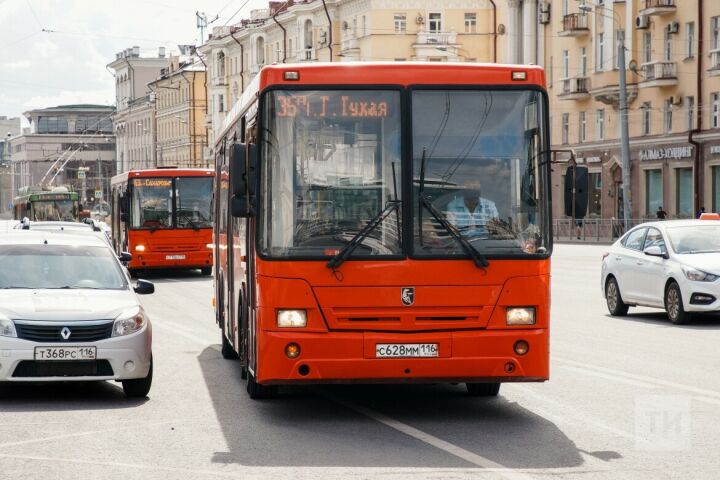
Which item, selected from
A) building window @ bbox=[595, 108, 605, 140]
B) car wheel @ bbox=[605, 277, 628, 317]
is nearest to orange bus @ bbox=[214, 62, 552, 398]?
car wheel @ bbox=[605, 277, 628, 317]

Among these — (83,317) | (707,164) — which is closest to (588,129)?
(707,164)

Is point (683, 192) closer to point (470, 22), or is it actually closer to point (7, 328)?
point (470, 22)

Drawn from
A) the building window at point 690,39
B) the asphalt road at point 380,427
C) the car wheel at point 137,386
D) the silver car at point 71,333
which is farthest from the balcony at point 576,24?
the car wheel at point 137,386

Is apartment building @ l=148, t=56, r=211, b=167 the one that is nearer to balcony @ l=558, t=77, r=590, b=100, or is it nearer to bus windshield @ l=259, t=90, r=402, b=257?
balcony @ l=558, t=77, r=590, b=100

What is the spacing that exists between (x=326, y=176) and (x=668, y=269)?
11.2 meters

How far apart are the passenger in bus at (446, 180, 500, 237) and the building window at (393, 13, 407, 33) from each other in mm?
81596

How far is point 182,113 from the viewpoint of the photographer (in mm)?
134500

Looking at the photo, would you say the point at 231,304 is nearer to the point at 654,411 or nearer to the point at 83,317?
the point at 83,317

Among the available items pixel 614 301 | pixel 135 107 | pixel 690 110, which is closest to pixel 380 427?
pixel 614 301

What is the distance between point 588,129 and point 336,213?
61.4m

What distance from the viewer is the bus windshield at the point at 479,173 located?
10867 mm

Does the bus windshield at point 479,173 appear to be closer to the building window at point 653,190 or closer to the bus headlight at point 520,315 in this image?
the bus headlight at point 520,315

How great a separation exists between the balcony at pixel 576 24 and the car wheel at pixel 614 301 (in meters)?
48.5

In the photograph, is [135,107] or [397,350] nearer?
[397,350]
